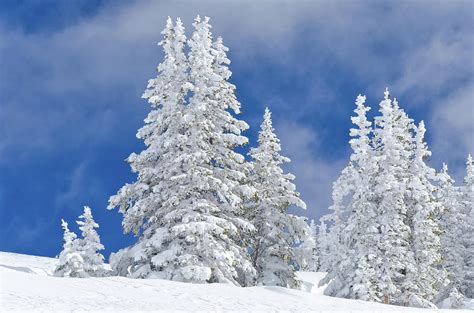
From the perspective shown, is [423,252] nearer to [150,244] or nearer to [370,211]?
[370,211]

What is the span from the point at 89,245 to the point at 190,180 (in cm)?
1082

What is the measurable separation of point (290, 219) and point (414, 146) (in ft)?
37.4

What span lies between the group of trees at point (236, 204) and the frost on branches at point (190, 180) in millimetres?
57

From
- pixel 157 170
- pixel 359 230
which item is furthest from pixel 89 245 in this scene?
pixel 359 230

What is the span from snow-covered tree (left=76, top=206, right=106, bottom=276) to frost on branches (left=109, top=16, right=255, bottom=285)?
22.1 ft

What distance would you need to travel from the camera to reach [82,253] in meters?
32.0

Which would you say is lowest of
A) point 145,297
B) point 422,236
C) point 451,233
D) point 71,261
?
point 145,297

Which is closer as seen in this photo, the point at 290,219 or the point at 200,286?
the point at 200,286

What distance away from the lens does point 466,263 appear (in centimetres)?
4491

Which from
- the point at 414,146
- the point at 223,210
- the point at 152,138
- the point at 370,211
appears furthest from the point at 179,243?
the point at 414,146

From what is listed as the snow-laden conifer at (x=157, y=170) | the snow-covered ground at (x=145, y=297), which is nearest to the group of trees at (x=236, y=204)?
the snow-laden conifer at (x=157, y=170)

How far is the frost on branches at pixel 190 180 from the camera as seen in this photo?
23250mm

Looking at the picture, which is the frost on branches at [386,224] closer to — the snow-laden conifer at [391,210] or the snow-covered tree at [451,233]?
the snow-laden conifer at [391,210]

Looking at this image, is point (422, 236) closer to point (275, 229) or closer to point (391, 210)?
point (391, 210)
